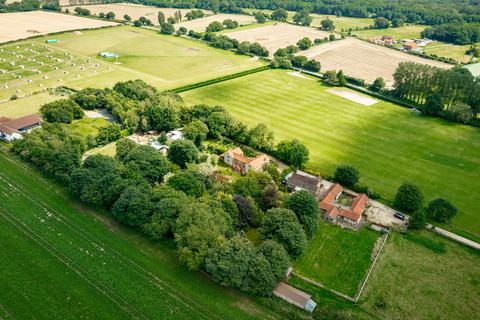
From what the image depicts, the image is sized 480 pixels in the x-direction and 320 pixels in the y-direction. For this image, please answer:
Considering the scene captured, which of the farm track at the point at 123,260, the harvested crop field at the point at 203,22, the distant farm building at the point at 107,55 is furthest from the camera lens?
the harvested crop field at the point at 203,22

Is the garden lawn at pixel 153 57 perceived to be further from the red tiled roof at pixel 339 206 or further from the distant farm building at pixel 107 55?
the red tiled roof at pixel 339 206

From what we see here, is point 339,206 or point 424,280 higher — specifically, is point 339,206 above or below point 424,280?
above

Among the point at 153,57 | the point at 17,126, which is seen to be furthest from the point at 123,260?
the point at 153,57

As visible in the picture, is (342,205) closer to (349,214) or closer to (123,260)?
(349,214)

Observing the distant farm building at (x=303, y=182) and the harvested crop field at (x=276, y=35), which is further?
the harvested crop field at (x=276, y=35)

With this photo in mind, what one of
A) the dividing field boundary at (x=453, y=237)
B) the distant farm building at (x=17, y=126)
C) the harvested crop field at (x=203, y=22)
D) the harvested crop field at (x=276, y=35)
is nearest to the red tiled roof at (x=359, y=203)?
the dividing field boundary at (x=453, y=237)

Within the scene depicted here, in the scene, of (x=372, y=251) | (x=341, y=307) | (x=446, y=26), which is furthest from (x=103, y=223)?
(x=446, y=26)
